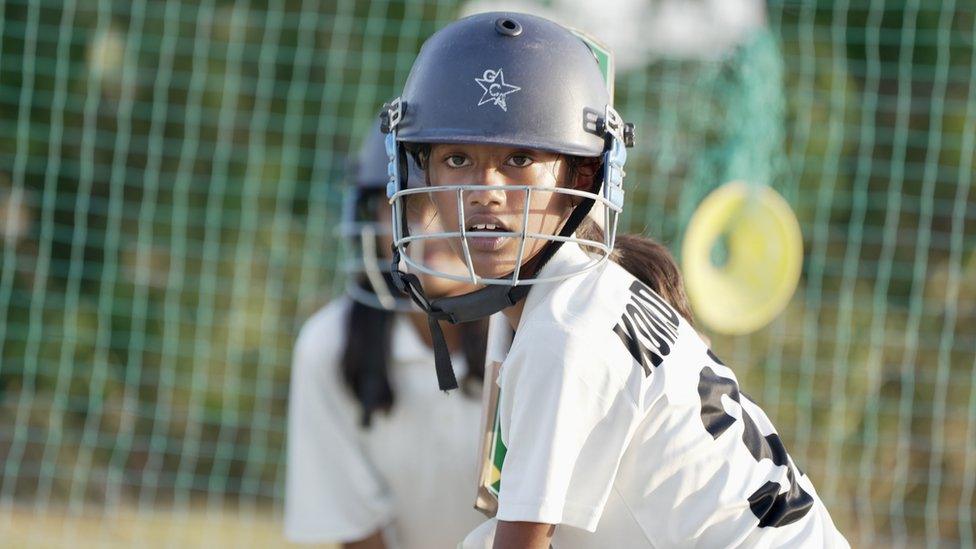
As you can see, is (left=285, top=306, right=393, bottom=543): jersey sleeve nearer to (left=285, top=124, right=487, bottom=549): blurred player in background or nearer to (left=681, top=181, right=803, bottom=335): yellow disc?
(left=285, top=124, right=487, bottom=549): blurred player in background

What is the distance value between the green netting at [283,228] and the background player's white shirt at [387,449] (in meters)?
2.68

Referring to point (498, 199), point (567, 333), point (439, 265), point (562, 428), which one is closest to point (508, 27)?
point (498, 199)

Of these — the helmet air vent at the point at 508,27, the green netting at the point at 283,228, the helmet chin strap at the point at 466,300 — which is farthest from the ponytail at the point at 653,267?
the green netting at the point at 283,228

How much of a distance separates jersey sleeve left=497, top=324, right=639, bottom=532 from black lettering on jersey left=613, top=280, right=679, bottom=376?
0.16 feet

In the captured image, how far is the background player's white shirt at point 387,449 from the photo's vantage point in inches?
143

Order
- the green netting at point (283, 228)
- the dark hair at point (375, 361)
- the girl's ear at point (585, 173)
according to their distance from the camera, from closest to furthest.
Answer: the girl's ear at point (585, 173), the dark hair at point (375, 361), the green netting at point (283, 228)

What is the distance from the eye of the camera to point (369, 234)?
12.6 feet

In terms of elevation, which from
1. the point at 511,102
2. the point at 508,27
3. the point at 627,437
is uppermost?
the point at 508,27

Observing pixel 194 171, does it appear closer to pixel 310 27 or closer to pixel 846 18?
pixel 310 27

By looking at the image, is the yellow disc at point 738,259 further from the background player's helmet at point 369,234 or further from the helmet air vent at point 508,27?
the helmet air vent at point 508,27

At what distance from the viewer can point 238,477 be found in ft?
24.6

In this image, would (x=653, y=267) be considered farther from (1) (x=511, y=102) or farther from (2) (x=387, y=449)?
(2) (x=387, y=449)

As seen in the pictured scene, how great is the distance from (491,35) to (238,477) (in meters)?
5.59

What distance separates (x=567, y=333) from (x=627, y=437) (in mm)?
171
